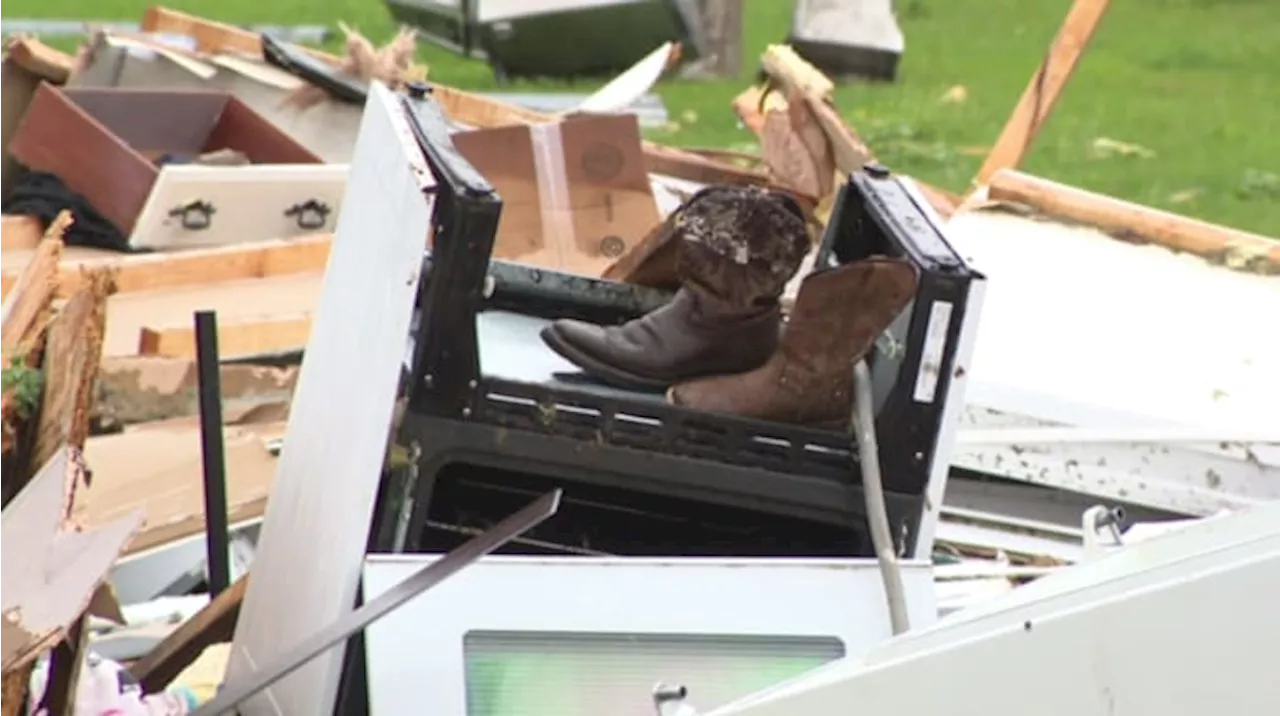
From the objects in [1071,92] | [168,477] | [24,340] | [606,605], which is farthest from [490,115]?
[1071,92]

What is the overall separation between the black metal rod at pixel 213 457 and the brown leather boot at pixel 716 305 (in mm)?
830

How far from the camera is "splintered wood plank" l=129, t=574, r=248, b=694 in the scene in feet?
10.8

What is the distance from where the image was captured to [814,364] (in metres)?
2.75

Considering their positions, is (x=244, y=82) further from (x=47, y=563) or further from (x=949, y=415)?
(x=47, y=563)

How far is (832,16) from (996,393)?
10.4 metres

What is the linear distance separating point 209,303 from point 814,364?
2622 mm

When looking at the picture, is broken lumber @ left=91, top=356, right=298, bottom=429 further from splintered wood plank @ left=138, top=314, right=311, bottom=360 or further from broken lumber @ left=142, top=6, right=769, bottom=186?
broken lumber @ left=142, top=6, right=769, bottom=186

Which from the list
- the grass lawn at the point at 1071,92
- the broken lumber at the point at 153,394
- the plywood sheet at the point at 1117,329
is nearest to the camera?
the plywood sheet at the point at 1117,329

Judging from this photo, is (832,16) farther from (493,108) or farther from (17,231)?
(17,231)

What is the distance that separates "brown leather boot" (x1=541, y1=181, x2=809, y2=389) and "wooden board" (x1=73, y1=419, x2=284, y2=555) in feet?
Result: 4.59

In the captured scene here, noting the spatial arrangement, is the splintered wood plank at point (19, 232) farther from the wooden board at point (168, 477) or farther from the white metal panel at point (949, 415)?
the white metal panel at point (949, 415)

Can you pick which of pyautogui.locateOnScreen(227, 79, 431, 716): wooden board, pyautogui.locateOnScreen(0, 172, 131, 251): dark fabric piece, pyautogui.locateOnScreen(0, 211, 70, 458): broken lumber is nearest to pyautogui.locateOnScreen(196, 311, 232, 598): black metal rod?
pyautogui.locateOnScreen(227, 79, 431, 716): wooden board

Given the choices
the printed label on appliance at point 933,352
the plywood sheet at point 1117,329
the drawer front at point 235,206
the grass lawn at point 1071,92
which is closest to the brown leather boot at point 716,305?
the printed label on appliance at point 933,352

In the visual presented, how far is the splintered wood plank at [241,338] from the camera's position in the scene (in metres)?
4.86
